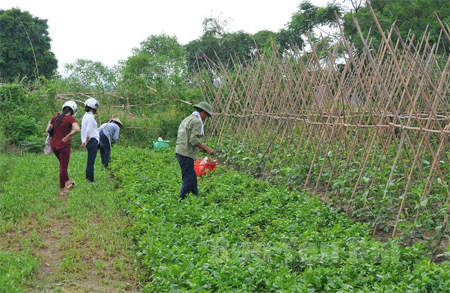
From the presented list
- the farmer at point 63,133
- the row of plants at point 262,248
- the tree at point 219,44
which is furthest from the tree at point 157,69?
the row of plants at point 262,248

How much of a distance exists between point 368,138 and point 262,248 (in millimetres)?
2844

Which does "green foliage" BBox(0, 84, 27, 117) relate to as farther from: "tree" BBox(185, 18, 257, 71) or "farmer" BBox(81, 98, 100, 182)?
"tree" BBox(185, 18, 257, 71)

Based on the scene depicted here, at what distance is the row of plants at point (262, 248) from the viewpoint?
154 inches

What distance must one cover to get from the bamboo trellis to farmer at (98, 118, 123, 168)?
115 inches

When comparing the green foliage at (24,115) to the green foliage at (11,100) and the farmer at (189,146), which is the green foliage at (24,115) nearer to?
the green foliage at (11,100)

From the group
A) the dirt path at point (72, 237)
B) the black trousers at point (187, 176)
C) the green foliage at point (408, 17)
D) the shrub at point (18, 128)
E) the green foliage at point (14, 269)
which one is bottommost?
the dirt path at point (72, 237)

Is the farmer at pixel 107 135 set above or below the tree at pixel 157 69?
→ below

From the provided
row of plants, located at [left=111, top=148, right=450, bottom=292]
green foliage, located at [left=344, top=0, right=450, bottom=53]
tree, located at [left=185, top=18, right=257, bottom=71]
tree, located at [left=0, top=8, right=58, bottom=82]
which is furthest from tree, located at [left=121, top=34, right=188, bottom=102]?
row of plants, located at [left=111, top=148, right=450, bottom=292]

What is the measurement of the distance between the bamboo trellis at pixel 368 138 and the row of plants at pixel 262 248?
539 mm

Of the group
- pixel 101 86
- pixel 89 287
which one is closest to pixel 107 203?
pixel 89 287

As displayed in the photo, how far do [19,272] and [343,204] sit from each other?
14.0 feet

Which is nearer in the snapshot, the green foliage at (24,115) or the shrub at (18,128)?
the green foliage at (24,115)

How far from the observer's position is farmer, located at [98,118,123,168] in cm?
1068

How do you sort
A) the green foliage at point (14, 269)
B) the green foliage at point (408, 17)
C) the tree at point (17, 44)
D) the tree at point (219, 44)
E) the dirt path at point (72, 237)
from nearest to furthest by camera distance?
the green foliage at point (14, 269) < the dirt path at point (72, 237) < the green foliage at point (408, 17) < the tree at point (17, 44) < the tree at point (219, 44)
